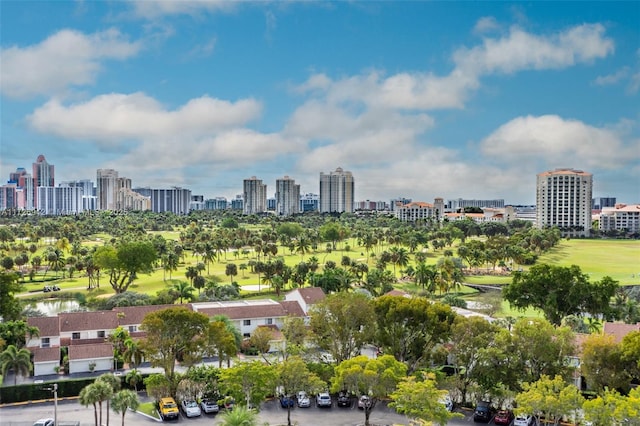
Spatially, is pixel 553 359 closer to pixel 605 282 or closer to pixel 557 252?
pixel 605 282

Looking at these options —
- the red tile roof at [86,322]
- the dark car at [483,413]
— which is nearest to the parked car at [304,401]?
the dark car at [483,413]

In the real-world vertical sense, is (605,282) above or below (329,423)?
above

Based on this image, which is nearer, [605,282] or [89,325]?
[89,325]

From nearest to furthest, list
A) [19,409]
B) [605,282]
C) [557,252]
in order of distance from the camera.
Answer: [19,409], [605,282], [557,252]

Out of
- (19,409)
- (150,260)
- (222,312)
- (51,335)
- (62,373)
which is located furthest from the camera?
(150,260)

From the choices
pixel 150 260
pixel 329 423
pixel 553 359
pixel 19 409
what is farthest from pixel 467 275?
pixel 19 409

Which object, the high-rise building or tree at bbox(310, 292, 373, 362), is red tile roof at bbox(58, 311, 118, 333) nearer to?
tree at bbox(310, 292, 373, 362)

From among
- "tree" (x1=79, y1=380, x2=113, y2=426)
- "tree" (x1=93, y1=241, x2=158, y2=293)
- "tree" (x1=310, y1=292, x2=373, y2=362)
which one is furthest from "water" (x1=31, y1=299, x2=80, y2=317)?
"tree" (x1=79, y1=380, x2=113, y2=426)

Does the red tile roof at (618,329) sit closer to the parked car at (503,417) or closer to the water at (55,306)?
the parked car at (503,417)
